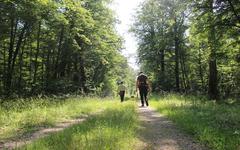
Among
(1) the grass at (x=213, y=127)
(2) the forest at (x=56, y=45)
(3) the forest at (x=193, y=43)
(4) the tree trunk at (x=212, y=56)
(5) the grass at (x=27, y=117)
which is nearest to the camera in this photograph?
(1) the grass at (x=213, y=127)

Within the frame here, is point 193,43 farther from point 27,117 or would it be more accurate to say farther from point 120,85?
point 27,117

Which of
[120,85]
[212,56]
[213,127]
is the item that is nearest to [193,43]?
[120,85]

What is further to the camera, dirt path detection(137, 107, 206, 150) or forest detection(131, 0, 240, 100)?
forest detection(131, 0, 240, 100)

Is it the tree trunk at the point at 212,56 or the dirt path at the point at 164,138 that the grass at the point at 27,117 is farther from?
the tree trunk at the point at 212,56

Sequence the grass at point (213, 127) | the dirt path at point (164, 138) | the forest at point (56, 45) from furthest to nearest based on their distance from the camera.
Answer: the forest at point (56, 45)
the dirt path at point (164, 138)
the grass at point (213, 127)

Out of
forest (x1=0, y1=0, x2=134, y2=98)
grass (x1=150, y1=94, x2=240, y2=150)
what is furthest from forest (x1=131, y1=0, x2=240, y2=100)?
forest (x1=0, y1=0, x2=134, y2=98)

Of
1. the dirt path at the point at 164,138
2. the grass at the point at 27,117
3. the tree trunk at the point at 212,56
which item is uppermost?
the tree trunk at the point at 212,56

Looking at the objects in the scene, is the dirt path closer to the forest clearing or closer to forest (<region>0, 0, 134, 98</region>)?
the forest clearing

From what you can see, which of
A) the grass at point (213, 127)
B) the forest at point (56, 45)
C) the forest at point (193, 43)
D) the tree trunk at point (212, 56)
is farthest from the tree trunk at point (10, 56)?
the grass at point (213, 127)

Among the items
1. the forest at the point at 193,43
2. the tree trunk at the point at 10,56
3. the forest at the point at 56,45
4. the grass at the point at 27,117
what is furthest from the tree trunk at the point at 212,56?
the tree trunk at the point at 10,56

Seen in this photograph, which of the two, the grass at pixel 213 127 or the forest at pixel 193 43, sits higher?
the forest at pixel 193 43

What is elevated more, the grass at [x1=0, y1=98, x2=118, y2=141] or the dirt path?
the grass at [x1=0, y1=98, x2=118, y2=141]

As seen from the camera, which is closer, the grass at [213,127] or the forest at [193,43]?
the grass at [213,127]

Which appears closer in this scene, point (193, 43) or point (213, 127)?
point (213, 127)
